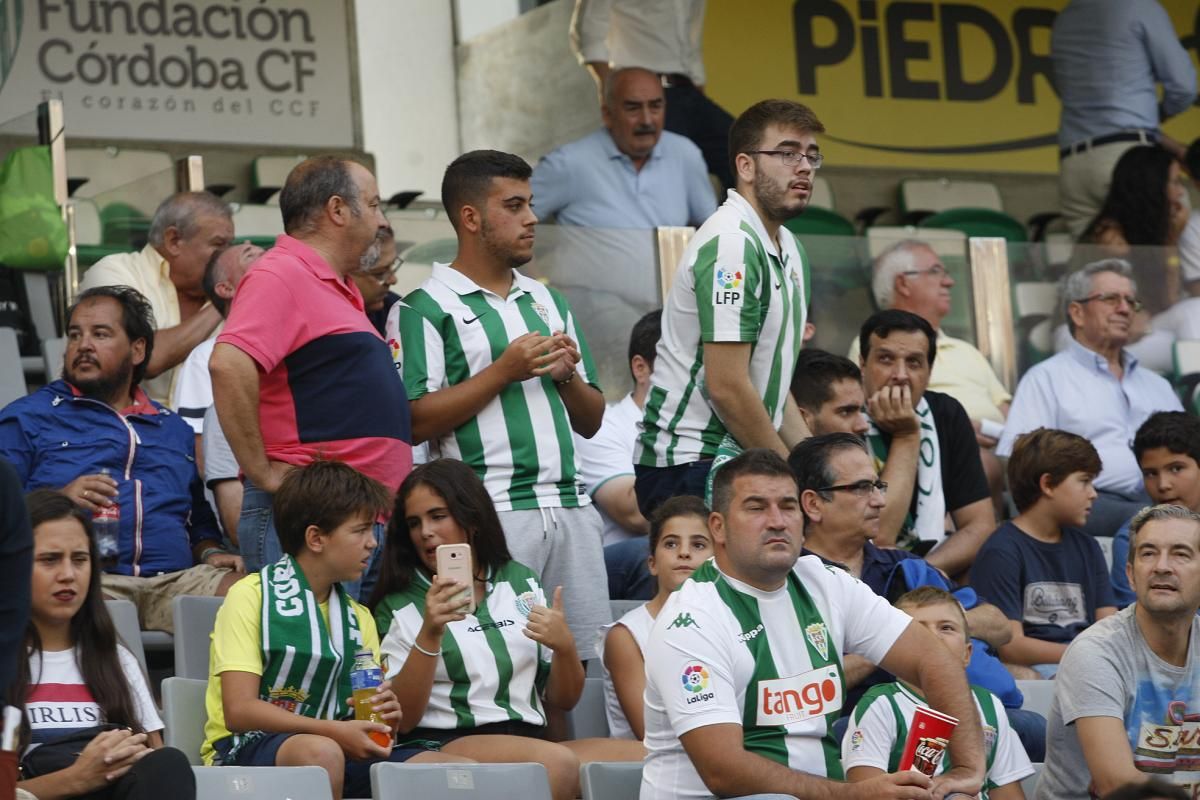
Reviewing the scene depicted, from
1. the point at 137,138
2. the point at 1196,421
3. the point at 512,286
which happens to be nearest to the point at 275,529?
the point at 512,286

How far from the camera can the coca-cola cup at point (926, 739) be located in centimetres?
428

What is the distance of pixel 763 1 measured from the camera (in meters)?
12.1

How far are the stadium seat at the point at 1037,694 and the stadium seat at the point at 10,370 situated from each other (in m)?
3.46

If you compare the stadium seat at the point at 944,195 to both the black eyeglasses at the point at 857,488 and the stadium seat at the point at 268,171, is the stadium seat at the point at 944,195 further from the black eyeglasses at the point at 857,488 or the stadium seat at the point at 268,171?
the black eyeglasses at the point at 857,488

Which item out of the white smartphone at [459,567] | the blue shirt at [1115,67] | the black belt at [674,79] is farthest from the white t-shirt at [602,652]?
the blue shirt at [1115,67]

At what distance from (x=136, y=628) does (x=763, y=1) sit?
7.71 metres

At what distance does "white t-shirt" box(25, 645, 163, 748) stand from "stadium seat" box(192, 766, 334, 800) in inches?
14.1

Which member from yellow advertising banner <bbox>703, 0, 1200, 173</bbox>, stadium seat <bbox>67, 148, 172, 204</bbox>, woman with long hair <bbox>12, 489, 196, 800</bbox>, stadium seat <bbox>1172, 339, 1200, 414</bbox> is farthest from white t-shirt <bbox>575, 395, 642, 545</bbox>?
yellow advertising banner <bbox>703, 0, 1200, 173</bbox>

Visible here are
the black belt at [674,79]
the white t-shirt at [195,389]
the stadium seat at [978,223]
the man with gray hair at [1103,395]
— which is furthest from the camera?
the stadium seat at [978,223]

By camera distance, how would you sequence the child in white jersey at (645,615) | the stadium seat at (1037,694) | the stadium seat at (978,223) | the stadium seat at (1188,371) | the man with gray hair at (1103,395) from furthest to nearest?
the stadium seat at (978,223) → the stadium seat at (1188,371) → the man with gray hair at (1103,395) → the stadium seat at (1037,694) → the child in white jersey at (645,615)

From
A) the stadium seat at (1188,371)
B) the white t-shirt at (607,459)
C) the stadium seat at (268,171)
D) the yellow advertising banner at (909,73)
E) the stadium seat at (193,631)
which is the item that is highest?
the yellow advertising banner at (909,73)

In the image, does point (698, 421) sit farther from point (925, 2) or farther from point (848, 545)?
point (925, 2)

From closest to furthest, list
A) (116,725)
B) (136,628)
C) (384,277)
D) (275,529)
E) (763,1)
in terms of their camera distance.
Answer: (116,725)
(275,529)
(136,628)
(384,277)
(763,1)

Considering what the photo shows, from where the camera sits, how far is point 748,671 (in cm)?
439
